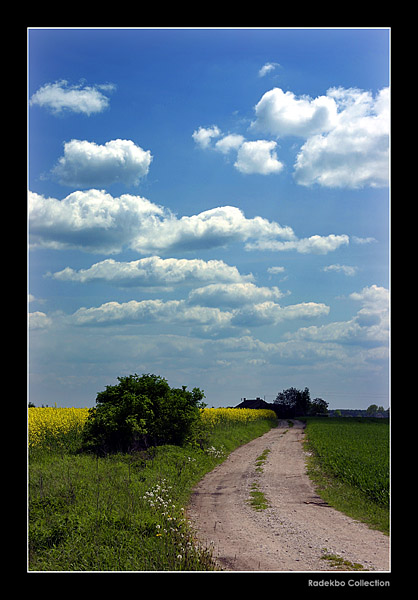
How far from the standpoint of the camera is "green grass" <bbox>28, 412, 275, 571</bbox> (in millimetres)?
8031

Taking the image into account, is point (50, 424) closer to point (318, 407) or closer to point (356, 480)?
point (356, 480)

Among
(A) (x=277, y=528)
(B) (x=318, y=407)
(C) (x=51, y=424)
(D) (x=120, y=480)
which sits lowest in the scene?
(B) (x=318, y=407)

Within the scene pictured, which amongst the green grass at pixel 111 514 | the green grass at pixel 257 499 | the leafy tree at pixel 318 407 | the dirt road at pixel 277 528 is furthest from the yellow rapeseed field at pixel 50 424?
the leafy tree at pixel 318 407

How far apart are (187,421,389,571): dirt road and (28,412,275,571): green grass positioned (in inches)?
22.1

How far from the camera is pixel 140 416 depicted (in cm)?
1927

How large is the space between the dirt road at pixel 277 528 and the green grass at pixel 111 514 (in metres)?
0.56

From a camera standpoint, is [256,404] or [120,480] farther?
[256,404]

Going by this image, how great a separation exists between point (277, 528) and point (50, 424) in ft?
35.7

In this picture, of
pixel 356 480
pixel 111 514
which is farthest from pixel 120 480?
pixel 356 480

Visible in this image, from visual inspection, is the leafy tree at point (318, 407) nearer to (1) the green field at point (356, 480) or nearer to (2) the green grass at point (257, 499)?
(1) the green field at point (356, 480)

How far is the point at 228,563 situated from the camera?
26.7ft

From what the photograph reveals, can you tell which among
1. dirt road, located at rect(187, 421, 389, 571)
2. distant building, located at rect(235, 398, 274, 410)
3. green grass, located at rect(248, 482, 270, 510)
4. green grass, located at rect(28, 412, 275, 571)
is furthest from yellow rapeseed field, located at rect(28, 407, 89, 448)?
distant building, located at rect(235, 398, 274, 410)
